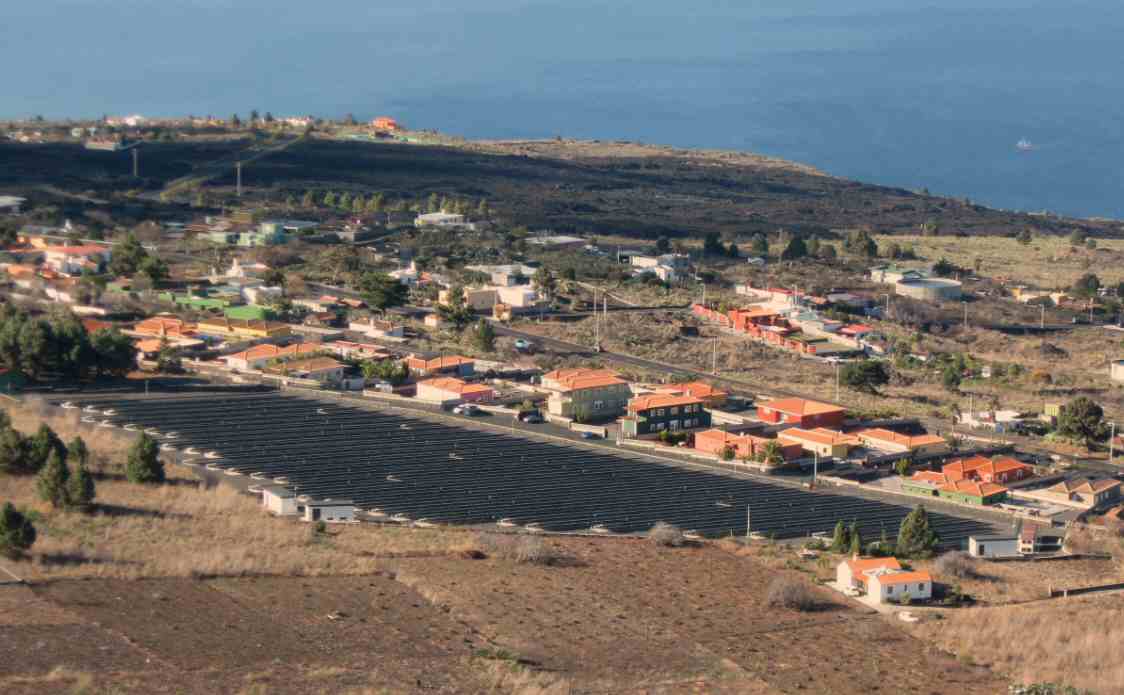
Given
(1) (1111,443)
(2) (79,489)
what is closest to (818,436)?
(1) (1111,443)

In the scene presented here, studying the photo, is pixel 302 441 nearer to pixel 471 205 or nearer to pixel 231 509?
pixel 231 509

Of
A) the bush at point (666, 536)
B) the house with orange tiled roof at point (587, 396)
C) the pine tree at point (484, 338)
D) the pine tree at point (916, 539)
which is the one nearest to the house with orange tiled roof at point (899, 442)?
the house with orange tiled roof at point (587, 396)

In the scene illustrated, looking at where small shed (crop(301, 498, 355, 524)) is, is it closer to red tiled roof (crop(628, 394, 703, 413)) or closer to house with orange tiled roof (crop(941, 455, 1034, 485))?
red tiled roof (crop(628, 394, 703, 413))

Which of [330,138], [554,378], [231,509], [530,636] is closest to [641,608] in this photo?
[530,636]

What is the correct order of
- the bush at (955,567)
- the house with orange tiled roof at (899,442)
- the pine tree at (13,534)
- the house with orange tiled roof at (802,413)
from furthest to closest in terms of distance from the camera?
the house with orange tiled roof at (802,413) < the house with orange tiled roof at (899,442) < the bush at (955,567) < the pine tree at (13,534)

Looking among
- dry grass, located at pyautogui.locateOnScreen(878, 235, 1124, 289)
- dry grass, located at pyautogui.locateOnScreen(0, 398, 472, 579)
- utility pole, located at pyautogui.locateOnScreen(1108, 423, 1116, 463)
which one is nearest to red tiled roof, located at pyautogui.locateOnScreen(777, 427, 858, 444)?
utility pole, located at pyautogui.locateOnScreen(1108, 423, 1116, 463)

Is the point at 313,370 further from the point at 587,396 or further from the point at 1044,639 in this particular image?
the point at 1044,639

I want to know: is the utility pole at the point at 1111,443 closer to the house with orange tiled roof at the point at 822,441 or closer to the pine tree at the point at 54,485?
the house with orange tiled roof at the point at 822,441
